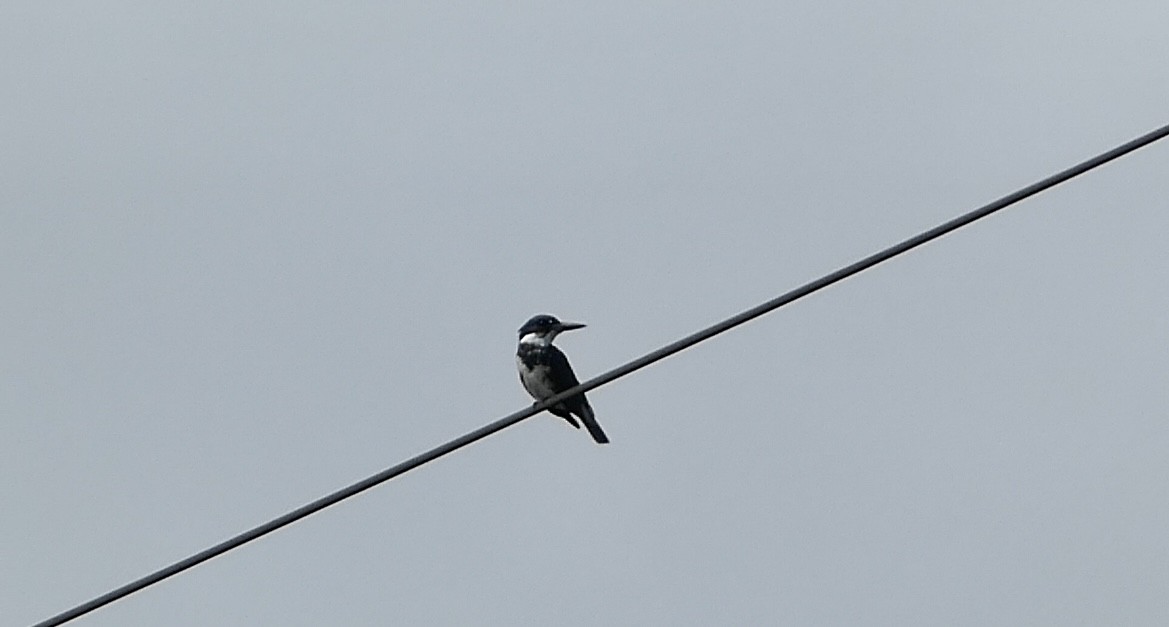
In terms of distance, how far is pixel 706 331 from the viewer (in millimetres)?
9836

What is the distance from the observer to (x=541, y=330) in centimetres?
1593

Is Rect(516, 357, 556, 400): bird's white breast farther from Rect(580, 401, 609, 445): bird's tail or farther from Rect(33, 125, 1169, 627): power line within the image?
Rect(33, 125, 1169, 627): power line

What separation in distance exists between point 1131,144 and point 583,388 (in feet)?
8.65

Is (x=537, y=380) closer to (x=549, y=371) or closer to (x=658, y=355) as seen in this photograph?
(x=549, y=371)

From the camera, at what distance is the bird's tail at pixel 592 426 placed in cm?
1585

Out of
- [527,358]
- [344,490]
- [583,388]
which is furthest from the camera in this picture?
[527,358]

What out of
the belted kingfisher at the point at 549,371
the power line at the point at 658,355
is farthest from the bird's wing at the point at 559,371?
the power line at the point at 658,355

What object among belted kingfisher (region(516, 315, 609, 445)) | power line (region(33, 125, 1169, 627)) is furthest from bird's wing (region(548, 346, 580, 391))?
power line (region(33, 125, 1169, 627))

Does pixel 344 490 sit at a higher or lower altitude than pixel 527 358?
lower

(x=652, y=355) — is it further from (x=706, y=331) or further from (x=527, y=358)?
(x=527, y=358)

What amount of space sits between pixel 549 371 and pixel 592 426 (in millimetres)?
457

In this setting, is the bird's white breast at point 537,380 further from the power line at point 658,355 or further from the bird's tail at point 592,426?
the power line at point 658,355

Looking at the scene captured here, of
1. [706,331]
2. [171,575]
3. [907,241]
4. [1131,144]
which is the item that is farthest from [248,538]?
[1131,144]

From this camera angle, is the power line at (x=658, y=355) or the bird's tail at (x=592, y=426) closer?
the power line at (x=658, y=355)
